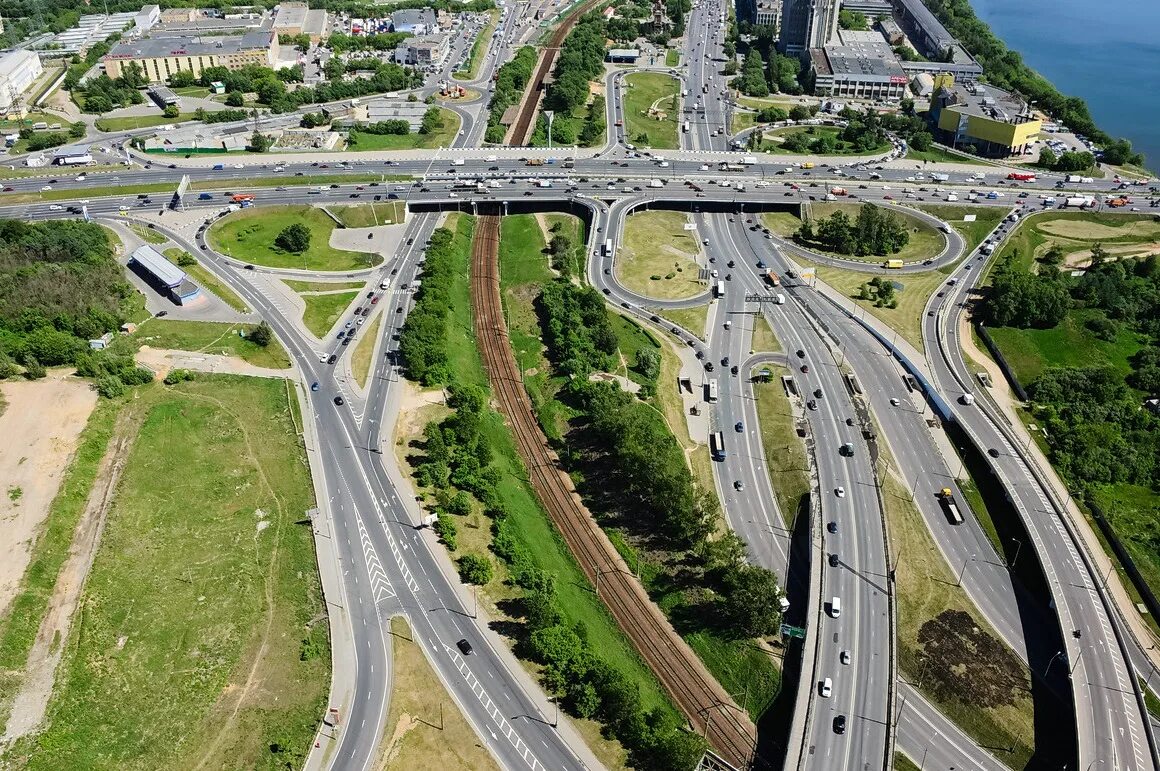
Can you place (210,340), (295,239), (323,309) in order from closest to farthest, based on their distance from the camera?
(210,340) → (323,309) → (295,239)

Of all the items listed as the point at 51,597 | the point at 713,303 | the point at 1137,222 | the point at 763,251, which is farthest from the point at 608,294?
the point at 1137,222

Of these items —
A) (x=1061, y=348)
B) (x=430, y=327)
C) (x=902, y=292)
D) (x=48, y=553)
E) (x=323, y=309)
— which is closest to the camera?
(x=48, y=553)

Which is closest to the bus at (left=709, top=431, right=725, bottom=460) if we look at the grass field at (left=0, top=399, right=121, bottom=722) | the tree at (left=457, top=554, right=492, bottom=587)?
the tree at (left=457, top=554, right=492, bottom=587)

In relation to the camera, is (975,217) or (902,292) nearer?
(902,292)

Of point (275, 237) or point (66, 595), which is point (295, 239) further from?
point (66, 595)

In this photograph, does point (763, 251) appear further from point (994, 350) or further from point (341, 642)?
point (341, 642)

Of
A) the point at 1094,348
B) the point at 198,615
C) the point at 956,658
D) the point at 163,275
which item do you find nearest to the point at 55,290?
the point at 163,275
